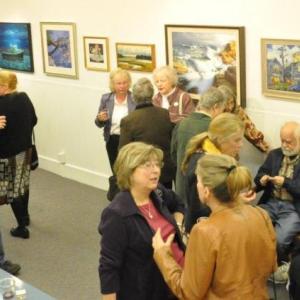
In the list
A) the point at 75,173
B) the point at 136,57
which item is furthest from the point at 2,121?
the point at 75,173

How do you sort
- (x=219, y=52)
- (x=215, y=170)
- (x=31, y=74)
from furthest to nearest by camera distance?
(x=31, y=74) → (x=219, y=52) → (x=215, y=170)

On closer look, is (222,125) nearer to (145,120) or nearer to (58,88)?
(145,120)

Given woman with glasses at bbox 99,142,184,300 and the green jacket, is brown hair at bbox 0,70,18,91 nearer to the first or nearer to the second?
the green jacket

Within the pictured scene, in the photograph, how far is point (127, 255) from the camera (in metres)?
2.79

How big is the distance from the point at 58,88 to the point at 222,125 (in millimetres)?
4114

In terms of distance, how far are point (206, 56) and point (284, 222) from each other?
1.84m

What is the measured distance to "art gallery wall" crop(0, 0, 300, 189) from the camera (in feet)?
16.4

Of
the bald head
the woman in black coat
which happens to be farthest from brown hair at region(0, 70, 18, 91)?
the bald head

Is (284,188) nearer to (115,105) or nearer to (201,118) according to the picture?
(201,118)

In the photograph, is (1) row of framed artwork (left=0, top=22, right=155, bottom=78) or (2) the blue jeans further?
(1) row of framed artwork (left=0, top=22, right=155, bottom=78)

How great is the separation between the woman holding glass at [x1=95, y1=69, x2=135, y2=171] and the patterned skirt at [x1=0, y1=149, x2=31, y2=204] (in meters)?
0.83

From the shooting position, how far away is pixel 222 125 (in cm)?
357

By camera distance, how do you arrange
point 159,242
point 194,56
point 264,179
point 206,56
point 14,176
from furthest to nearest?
point 194,56, point 206,56, point 14,176, point 264,179, point 159,242

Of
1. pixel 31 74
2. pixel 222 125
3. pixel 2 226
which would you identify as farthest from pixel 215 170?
pixel 31 74
